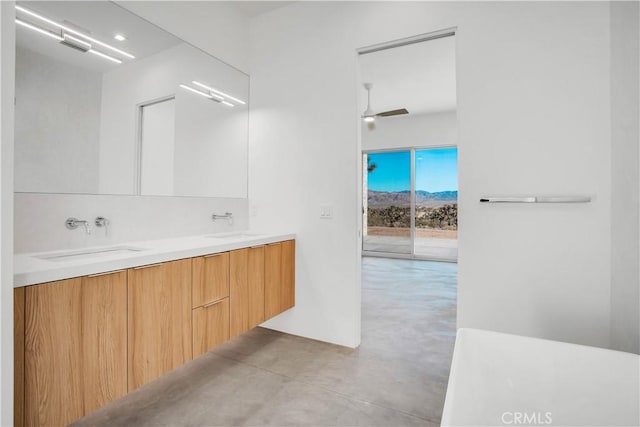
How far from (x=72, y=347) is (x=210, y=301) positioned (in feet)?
2.51

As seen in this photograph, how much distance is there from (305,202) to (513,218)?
5.08 feet

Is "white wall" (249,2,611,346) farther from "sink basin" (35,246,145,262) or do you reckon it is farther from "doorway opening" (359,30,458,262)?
"doorway opening" (359,30,458,262)

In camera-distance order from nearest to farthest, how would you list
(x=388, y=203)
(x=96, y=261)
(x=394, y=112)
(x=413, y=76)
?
(x=96, y=261), (x=413, y=76), (x=394, y=112), (x=388, y=203)

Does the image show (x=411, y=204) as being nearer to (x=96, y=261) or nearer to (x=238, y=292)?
(x=238, y=292)

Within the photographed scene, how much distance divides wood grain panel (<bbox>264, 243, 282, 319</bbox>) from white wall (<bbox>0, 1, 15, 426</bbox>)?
5.11ft

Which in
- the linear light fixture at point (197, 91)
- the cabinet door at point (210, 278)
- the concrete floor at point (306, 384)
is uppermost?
the linear light fixture at point (197, 91)

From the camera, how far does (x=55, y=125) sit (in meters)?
1.79

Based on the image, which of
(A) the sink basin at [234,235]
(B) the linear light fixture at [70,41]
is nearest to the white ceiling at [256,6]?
(B) the linear light fixture at [70,41]

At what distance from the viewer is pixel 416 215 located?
6.82 meters

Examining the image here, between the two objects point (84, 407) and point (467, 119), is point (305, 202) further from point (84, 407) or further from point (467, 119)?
point (84, 407)

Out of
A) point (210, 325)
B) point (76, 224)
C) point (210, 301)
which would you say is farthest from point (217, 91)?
point (210, 325)

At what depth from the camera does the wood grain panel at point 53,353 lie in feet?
3.98

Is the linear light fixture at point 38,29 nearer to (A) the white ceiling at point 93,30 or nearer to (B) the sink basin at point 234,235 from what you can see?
(A) the white ceiling at point 93,30

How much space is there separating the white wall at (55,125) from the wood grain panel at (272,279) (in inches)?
48.4
